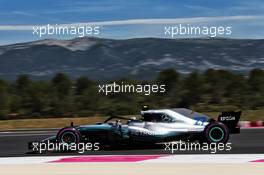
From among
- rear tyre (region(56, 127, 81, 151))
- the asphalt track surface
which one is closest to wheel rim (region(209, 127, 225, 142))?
the asphalt track surface

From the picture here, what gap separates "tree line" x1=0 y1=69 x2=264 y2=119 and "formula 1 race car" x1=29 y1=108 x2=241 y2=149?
1148 cm

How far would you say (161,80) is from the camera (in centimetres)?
2981

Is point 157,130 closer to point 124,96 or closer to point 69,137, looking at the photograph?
point 69,137

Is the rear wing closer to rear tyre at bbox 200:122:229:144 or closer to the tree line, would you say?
rear tyre at bbox 200:122:229:144

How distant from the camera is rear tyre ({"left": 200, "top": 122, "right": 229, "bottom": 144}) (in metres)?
14.1

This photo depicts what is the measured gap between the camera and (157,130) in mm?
14297

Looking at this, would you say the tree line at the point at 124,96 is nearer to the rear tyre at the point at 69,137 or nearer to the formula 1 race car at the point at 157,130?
the formula 1 race car at the point at 157,130

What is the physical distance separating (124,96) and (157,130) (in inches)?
486

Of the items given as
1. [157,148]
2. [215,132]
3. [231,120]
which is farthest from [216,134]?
[157,148]

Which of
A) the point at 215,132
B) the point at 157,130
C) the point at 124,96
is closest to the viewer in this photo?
the point at 215,132

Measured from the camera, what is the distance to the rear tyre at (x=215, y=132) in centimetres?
1407

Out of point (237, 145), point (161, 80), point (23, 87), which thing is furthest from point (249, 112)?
point (237, 145)

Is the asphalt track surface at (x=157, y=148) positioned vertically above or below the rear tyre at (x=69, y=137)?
below

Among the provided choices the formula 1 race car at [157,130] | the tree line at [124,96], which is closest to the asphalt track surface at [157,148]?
the formula 1 race car at [157,130]
